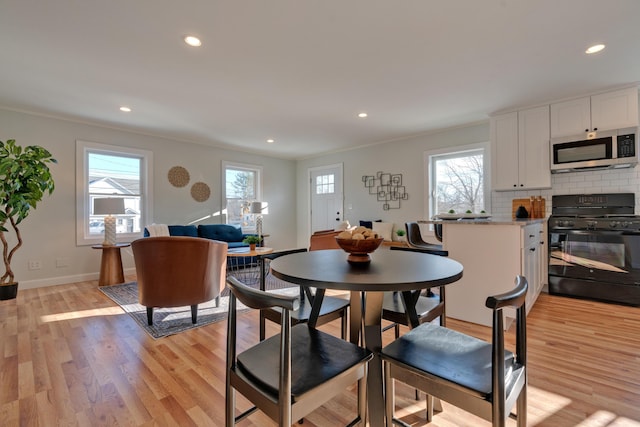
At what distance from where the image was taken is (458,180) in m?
4.94

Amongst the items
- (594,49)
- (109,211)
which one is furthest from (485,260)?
(109,211)

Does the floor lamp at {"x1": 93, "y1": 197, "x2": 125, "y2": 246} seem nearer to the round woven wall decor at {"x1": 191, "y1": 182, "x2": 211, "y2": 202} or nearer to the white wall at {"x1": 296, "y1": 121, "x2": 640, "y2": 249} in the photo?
the round woven wall decor at {"x1": 191, "y1": 182, "x2": 211, "y2": 202}

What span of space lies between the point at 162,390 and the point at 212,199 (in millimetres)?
4632

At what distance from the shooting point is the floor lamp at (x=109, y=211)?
4.24 meters

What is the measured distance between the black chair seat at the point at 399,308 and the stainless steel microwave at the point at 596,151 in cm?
302

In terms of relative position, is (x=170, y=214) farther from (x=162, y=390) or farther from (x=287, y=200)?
(x=162, y=390)

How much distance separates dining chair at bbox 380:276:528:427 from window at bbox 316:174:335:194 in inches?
221

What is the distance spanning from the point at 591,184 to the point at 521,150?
0.86 metres

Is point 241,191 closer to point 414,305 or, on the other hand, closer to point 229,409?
point 414,305

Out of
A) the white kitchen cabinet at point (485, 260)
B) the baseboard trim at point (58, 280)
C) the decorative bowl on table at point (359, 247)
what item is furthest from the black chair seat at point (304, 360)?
the baseboard trim at point (58, 280)

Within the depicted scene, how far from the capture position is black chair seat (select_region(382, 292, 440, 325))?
5.26 feet

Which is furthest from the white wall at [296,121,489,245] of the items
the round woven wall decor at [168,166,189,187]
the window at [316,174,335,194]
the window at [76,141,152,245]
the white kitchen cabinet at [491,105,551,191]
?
the window at [76,141,152,245]

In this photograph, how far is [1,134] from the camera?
4008 millimetres

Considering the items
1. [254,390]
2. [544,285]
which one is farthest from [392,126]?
[254,390]
